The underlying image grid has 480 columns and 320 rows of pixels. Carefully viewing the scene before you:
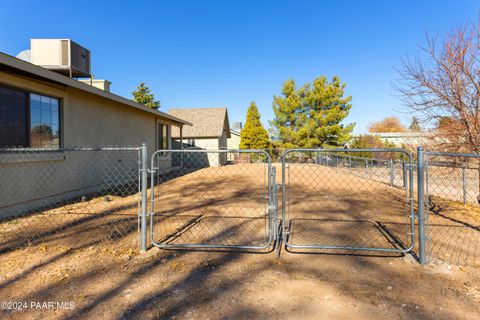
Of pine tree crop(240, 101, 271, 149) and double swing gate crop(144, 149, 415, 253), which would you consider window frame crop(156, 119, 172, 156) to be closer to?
double swing gate crop(144, 149, 415, 253)

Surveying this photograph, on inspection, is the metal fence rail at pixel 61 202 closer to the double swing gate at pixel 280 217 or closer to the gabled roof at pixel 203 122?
the double swing gate at pixel 280 217

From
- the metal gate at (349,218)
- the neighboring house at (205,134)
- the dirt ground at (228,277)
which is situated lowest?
the dirt ground at (228,277)

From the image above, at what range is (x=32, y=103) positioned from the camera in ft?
21.1

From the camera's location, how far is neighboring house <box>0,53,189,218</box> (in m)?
5.71

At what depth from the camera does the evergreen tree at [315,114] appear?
24078 millimetres

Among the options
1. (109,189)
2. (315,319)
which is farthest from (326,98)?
(315,319)

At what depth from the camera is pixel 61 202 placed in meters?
7.09

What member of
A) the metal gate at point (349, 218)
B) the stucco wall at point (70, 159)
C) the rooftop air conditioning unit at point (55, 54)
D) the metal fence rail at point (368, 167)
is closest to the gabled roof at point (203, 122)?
the metal fence rail at point (368, 167)

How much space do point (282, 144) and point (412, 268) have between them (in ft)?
75.3

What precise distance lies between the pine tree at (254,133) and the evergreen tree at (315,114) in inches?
91.2

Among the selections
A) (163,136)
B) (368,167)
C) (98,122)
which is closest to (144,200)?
(98,122)

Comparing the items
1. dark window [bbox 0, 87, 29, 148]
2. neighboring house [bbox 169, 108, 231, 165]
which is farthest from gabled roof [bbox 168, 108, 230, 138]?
dark window [bbox 0, 87, 29, 148]

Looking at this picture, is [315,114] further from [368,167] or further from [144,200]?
[144,200]

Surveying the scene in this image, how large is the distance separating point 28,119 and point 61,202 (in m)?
2.16
